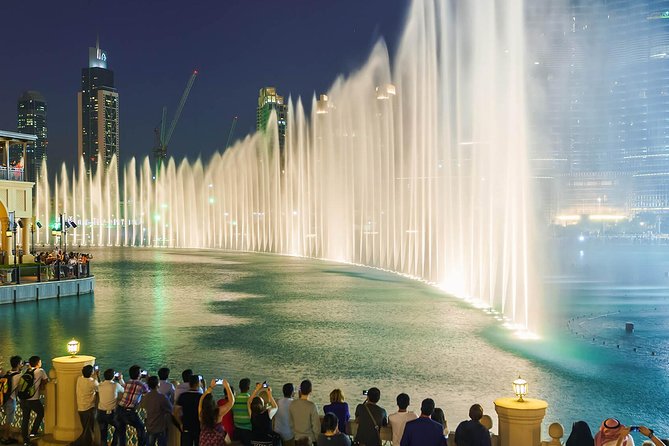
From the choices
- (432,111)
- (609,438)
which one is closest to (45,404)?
(609,438)

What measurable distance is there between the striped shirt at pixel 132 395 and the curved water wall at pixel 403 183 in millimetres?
17941

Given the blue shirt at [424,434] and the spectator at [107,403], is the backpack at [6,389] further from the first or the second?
the blue shirt at [424,434]

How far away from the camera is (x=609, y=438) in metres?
7.31

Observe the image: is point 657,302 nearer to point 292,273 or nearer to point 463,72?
point 463,72

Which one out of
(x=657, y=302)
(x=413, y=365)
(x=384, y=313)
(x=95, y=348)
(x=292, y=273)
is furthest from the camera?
(x=292, y=273)

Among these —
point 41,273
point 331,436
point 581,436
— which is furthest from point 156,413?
point 41,273

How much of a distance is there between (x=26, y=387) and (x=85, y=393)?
3.65 ft

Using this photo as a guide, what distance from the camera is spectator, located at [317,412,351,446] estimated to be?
7.33m

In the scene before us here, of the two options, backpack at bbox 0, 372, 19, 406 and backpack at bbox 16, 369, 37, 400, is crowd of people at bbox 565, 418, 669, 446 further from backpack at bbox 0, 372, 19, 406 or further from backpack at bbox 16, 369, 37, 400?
backpack at bbox 0, 372, 19, 406

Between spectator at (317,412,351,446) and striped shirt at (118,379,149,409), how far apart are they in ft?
10.9

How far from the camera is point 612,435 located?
7277mm

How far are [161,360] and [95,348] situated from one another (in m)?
2.73

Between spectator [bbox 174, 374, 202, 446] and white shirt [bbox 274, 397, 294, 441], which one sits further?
spectator [bbox 174, 374, 202, 446]

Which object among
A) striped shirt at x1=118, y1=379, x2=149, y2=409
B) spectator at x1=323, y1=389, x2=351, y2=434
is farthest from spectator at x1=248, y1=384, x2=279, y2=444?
striped shirt at x1=118, y1=379, x2=149, y2=409
